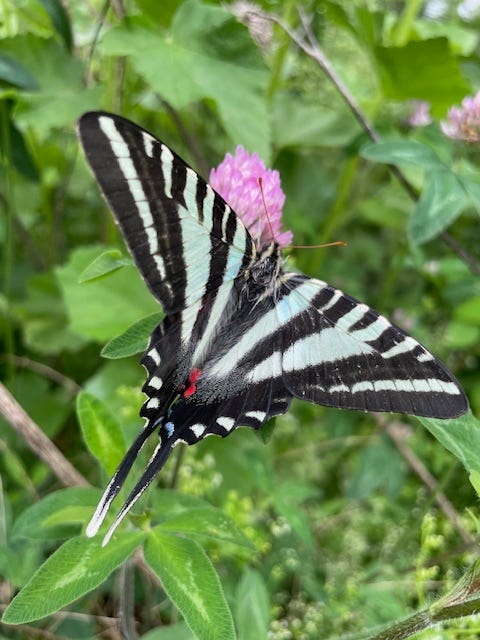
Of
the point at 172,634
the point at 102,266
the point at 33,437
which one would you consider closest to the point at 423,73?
the point at 102,266

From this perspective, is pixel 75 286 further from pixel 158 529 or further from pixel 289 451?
pixel 158 529

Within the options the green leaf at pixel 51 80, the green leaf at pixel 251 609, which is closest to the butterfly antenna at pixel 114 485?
the green leaf at pixel 251 609

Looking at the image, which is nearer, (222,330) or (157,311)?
(222,330)

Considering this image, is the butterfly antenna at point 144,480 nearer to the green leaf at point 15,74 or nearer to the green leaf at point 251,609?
the green leaf at point 251,609

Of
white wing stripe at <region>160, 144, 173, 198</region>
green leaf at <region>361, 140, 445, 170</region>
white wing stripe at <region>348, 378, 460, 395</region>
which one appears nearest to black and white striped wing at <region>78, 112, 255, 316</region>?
white wing stripe at <region>160, 144, 173, 198</region>

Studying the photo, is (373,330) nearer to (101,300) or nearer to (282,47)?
(101,300)

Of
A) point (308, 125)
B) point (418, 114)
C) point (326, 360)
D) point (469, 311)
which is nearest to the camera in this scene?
point (326, 360)
